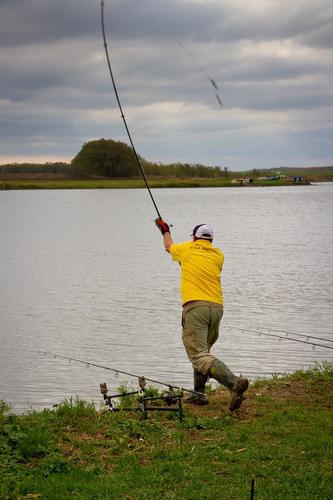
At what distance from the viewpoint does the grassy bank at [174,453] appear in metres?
5.87

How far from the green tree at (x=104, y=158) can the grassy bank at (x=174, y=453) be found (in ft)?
361

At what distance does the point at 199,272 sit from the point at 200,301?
1.08 ft

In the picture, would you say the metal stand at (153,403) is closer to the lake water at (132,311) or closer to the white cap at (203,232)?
the white cap at (203,232)

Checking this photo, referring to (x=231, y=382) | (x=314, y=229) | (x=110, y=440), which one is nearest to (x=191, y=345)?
(x=231, y=382)

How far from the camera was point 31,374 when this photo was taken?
479 inches

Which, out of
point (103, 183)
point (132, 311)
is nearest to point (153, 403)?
point (132, 311)

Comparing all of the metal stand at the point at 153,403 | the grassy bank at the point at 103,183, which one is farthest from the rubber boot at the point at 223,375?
the grassy bank at the point at 103,183

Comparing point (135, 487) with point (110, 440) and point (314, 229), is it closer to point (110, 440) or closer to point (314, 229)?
point (110, 440)

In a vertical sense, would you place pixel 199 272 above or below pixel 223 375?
above

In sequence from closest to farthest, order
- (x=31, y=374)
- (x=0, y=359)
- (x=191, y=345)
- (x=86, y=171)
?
(x=191, y=345) < (x=31, y=374) < (x=0, y=359) < (x=86, y=171)

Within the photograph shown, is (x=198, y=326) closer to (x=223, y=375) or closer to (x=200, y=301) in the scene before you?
(x=200, y=301)

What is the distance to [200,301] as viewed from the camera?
8242 mm

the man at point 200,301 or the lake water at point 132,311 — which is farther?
the lake water at point 132,311

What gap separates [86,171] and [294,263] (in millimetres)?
96516
